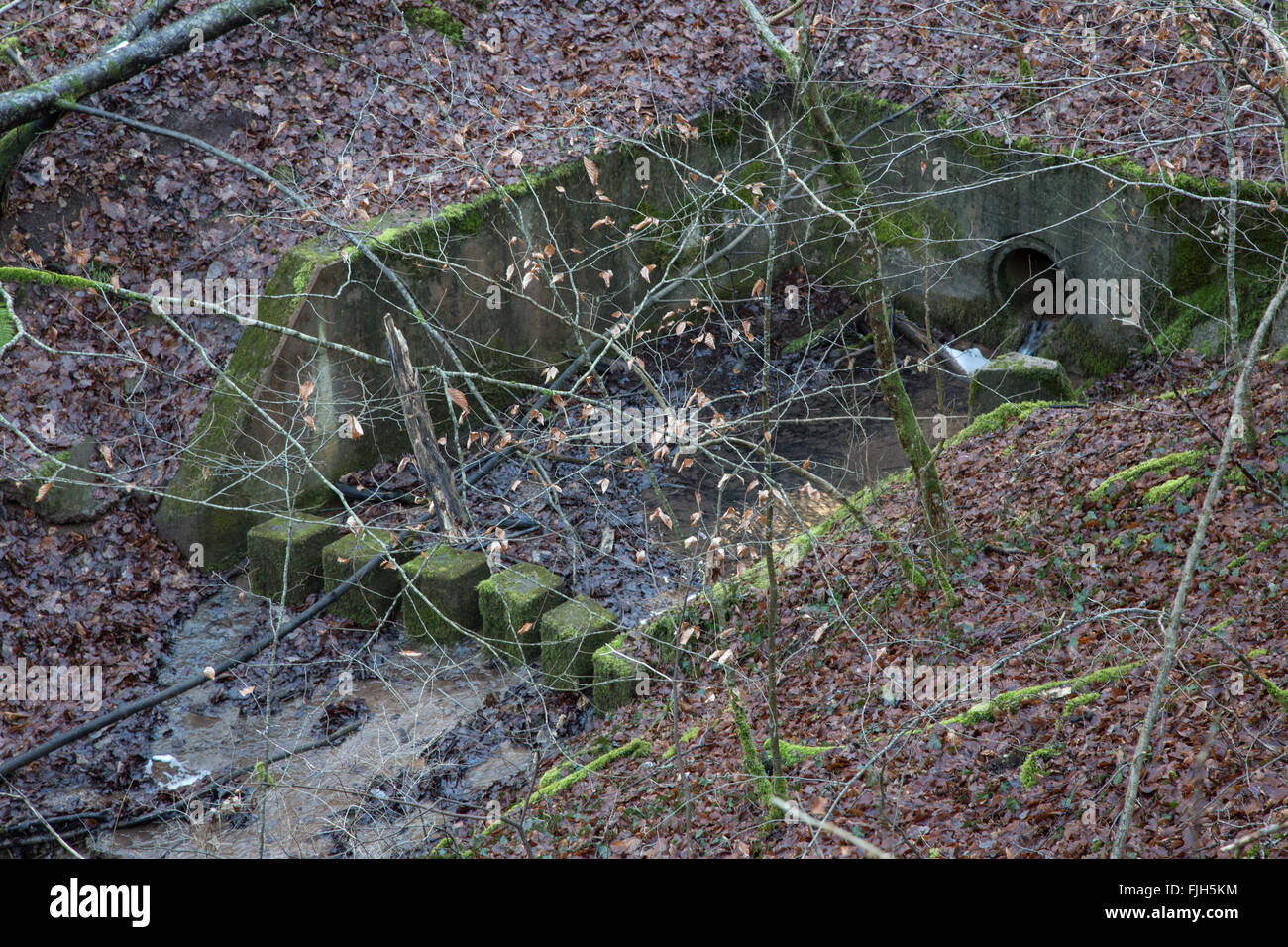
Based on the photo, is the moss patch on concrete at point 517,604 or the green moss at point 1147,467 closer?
the green moss at point 1147,467

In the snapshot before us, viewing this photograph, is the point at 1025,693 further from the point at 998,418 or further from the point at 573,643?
the point at 998,418

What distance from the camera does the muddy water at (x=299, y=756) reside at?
21.5ft

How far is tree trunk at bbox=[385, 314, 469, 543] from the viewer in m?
8.22

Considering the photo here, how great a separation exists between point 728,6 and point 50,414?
9.12m

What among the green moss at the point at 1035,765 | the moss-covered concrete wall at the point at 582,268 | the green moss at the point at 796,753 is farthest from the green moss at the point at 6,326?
the green moss at the point at 1035,765

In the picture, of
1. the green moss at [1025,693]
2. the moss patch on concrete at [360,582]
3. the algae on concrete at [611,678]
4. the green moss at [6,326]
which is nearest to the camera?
the green moss at [1025,693]

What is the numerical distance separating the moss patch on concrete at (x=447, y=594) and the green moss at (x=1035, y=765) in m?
4.94

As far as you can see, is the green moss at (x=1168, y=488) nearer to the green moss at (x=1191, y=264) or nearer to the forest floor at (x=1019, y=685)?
the forest floor at (x=1019, y=685)

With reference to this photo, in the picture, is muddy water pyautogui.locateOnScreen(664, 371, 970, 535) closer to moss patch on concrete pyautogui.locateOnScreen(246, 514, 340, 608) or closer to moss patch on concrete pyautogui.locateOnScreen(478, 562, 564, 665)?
moss patch on concrete pyautogui.locateOnScreen(478, 562, 564, 665)

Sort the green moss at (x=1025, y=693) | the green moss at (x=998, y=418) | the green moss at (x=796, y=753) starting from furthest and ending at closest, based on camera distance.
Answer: the green moss at (x=998, y=418) < the green moss at (x=796, y=753) < the green moss at (x=1025, y=693)

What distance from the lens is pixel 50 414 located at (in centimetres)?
858

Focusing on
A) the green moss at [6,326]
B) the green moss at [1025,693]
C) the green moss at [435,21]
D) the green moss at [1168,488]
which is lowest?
the green moss at [1025,693]

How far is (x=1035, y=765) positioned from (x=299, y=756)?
5.16 m
